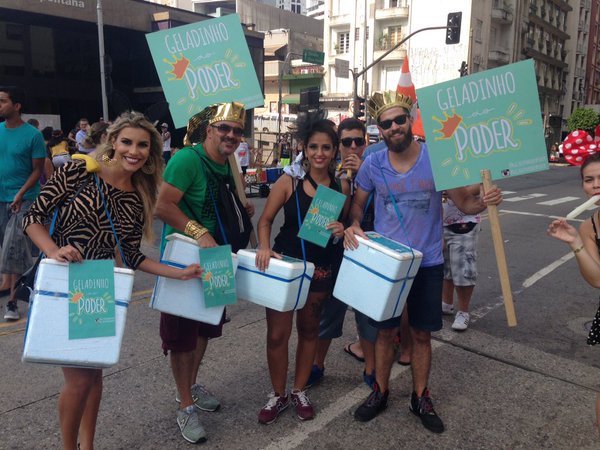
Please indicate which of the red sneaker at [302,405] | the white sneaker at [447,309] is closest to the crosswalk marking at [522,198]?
the white sneaker at [447,309]

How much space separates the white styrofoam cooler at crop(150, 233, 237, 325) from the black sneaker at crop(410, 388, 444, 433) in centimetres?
132

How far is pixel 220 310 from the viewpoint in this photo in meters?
2.72

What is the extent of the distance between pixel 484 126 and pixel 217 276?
162cm

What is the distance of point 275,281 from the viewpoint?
106 inches

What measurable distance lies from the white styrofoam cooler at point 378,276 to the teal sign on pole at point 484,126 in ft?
1.45

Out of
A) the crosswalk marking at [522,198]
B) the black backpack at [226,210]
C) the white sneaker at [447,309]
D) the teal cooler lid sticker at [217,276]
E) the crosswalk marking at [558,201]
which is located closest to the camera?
the teal cooler lid sticker at [217,276]

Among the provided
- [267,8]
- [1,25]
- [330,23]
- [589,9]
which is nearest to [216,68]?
[1,25]

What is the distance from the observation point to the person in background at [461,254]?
4.61 metres

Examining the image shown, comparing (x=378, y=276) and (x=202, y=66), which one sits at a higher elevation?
(x=202, y=66)

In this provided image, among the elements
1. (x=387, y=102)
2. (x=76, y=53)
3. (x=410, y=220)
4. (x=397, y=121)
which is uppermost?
(x=76, y=53)

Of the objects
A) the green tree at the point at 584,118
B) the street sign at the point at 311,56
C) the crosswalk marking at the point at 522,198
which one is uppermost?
the street sign at the point at 311,56

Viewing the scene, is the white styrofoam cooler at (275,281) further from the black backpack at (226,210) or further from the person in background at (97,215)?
the person in background at (97,215)

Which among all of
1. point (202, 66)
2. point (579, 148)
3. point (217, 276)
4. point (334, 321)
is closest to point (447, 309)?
point (334, 321)

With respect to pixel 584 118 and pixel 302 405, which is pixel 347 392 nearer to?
pixel 302 405
